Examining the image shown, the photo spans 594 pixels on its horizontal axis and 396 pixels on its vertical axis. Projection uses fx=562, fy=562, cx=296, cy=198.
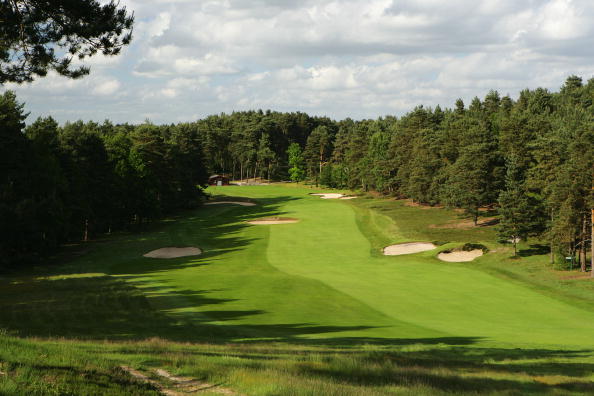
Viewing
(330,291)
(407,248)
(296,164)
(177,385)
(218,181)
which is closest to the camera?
(177,385)

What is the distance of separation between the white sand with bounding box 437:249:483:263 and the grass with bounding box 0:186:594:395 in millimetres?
954

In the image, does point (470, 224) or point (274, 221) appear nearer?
point (470, 224)

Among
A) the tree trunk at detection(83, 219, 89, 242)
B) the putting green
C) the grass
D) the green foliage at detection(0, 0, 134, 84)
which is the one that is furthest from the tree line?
the green foliage at detection(0, 0, 134, 84)

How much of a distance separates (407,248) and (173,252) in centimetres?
2324

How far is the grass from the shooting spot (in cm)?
1353

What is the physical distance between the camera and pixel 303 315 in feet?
92.6

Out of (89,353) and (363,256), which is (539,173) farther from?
(89,353)

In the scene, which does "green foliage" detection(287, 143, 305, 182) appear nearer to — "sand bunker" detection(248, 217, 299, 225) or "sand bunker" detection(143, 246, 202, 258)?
"sand bunker" detection(248, 217, 299, 225)

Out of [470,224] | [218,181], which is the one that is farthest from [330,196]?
[218,181]

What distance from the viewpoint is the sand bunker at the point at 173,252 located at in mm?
53759

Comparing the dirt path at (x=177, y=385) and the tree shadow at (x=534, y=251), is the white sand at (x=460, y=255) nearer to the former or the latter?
the tree shadow at (x=534, y=251)

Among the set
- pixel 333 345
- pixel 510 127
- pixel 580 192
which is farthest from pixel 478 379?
pixel 510 127

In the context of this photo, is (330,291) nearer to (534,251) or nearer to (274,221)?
(534,251)

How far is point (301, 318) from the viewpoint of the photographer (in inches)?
1083
